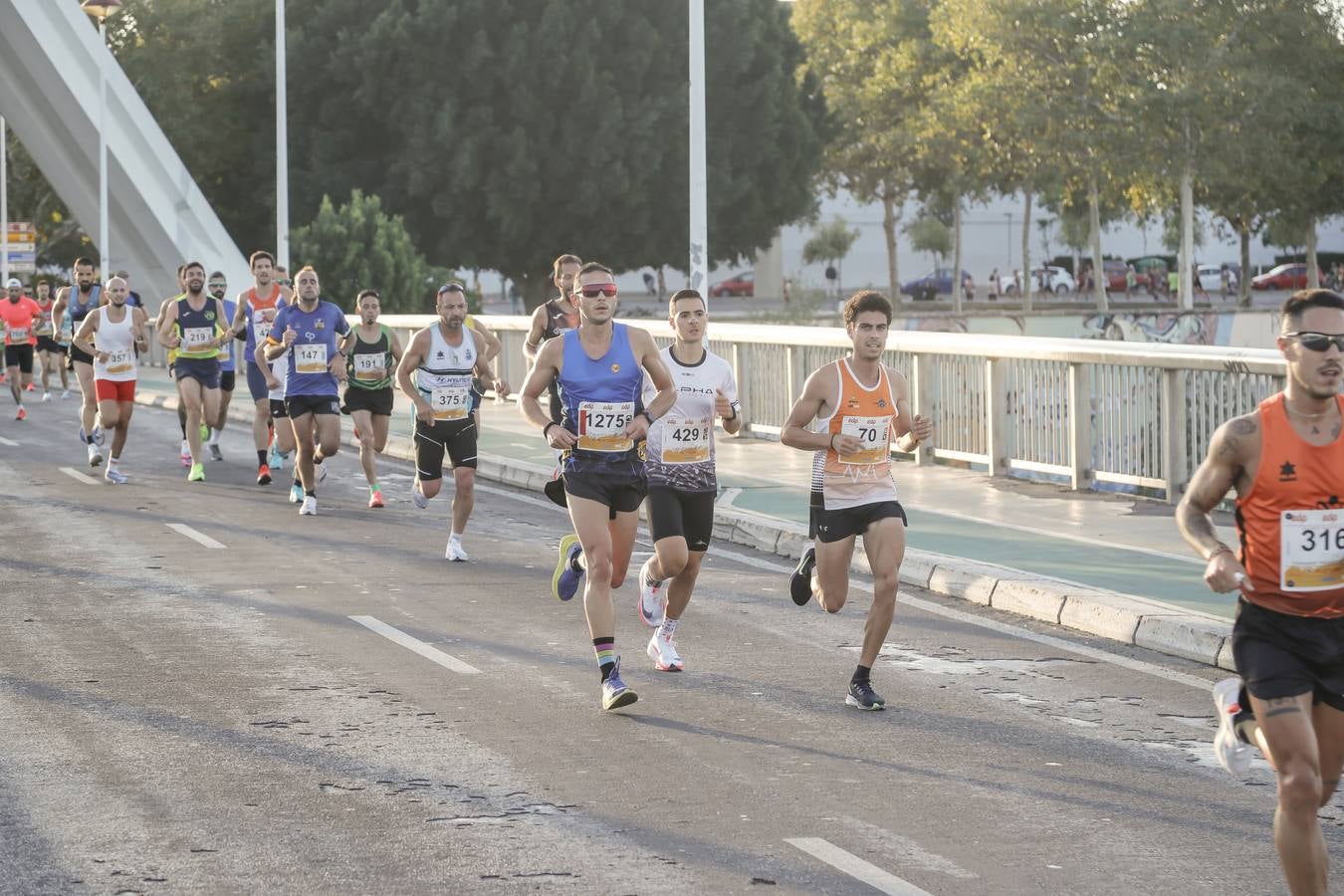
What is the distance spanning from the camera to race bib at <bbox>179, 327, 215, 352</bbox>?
1930 cm

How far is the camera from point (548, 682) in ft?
31.6

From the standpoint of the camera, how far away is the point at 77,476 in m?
20.2

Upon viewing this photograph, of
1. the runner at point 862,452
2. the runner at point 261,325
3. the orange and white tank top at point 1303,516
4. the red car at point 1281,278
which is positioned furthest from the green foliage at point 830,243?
the orange and white tank top at point 1303,516

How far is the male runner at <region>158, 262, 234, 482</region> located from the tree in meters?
23.0

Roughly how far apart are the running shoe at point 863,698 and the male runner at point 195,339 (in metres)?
11.3

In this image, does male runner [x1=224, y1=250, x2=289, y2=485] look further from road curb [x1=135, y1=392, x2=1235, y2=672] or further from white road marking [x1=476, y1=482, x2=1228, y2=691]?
white road marking [x1=476, y1=482, x2=1228, y2=691]

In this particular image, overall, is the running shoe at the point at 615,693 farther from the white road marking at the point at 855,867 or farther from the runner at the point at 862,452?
the white road marking at the point at 855,867

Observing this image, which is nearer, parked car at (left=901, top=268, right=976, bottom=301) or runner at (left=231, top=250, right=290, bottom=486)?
runner at (left=231, top=250, right=290, bottom=486)

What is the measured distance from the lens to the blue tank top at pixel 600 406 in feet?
30.3

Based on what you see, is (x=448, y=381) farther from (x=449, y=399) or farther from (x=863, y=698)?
(x=863, y=698)

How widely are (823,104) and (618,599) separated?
5173 cm

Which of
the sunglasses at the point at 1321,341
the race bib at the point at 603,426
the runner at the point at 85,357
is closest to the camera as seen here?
the sunglasses at the point at 1321,341

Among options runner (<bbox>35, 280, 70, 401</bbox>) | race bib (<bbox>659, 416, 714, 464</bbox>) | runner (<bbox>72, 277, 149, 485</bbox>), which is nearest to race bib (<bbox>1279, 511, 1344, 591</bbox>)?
race bib (<bbox>659, 416, 714, 464</bbox>)

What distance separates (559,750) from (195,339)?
12.1 m
